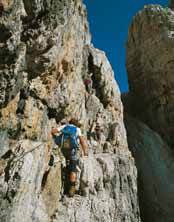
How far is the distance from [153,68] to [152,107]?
335 centimetres

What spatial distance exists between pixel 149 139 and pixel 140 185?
4144 millimetres

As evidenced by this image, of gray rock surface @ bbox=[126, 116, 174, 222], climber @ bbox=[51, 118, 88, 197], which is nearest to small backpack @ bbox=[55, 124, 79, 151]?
climber @ bbox=[51, 118, 88, 197]

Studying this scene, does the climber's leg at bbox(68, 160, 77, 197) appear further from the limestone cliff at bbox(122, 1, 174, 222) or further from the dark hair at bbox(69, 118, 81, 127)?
the limestone cliff at bbox(122, 1, 174, 222)

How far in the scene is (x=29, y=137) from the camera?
962cm

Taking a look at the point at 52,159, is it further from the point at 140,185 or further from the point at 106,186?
the point at 140,185

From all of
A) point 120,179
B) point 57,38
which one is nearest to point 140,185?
point 120,179

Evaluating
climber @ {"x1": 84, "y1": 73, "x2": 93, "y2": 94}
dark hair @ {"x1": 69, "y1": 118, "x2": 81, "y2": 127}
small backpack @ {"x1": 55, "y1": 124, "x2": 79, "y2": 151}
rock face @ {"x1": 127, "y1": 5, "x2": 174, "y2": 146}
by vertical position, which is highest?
rock face @ {"x1": 127, "y1": 5, "x2": 174, "y2": 146}

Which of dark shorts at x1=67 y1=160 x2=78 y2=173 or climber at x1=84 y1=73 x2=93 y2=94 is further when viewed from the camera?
climber at x1=84 y1=73 x2=93 y2=94

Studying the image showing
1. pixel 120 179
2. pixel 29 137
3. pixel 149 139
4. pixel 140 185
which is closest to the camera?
pixel 29 137

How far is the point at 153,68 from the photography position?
22.7 meters

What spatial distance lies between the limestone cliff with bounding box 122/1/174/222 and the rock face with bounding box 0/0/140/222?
3.04 metres

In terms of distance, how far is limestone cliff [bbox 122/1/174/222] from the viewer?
16.0m

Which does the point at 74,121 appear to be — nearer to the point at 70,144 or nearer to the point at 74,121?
the point at 74,121

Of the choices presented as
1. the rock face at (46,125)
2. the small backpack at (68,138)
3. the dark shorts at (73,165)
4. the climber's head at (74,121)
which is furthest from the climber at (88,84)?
the dark shorts at (73,165)
